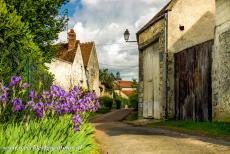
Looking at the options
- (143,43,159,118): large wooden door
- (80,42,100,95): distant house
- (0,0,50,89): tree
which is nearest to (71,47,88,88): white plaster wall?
(80,42,100,95): distant house

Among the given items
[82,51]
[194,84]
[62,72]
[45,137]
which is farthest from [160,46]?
[82,51]

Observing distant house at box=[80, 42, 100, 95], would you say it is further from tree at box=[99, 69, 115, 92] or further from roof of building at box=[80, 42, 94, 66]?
tree at box=[99, 69, 115, 92]

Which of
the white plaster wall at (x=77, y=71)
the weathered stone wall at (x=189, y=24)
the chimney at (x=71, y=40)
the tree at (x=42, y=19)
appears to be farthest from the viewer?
the chimney at (x=71, y=40)

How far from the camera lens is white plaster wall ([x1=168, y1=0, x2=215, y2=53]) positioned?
21234mm

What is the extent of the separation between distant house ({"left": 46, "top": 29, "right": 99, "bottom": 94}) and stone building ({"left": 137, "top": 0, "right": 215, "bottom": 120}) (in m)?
5.48

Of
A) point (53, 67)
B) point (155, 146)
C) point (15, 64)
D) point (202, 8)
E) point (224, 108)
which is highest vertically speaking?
point (202, 8)

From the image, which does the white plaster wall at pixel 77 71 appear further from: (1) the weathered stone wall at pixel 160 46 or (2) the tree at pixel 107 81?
(2) the tree at pixel 107 81

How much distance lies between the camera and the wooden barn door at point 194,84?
16.1 m

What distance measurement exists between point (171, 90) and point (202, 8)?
15.2 ft

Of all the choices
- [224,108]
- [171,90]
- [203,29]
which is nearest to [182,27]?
[203,29]

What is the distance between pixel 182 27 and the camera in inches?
843

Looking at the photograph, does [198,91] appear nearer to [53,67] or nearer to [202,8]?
[202,8]

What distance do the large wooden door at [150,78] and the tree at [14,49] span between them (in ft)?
36.9

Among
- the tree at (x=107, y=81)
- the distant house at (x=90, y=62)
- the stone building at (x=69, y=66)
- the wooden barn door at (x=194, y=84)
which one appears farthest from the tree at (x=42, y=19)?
the tree at (x=107, y=81)
